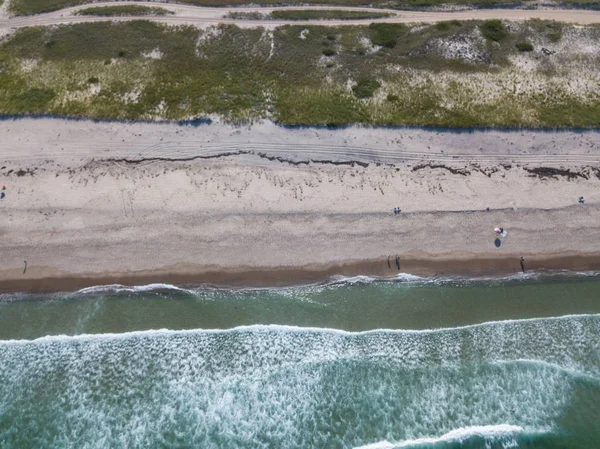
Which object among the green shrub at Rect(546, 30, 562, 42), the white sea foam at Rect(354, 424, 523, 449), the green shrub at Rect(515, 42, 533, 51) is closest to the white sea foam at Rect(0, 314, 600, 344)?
the white sea foam at Rect(354, 424, 523, 449)

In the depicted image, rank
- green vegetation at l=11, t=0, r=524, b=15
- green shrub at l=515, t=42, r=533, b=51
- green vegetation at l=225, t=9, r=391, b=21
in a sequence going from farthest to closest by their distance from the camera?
green vegetation at l=11, t=0, r=524, b=15
green vegetation at l=225, t=9, r=391, b=21
green shrub at l=515, t=42, r=533, b=51

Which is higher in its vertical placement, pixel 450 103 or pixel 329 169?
pixel 450 103

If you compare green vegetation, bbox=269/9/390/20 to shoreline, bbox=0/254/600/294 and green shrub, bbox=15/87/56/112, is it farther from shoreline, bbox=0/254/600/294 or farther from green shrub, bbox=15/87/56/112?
shoreline, bbox=0/254/600/294

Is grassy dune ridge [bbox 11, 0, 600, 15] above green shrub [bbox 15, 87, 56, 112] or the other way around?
above

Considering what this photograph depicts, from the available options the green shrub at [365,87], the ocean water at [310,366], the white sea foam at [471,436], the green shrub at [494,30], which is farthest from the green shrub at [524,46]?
the white sea foam at [471,436]

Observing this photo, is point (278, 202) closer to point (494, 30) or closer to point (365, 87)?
point (365, 87)

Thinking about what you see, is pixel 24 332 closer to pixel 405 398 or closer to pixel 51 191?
pixel 51 191

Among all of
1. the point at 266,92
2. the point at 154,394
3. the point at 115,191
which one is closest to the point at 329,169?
the point at 266,92
